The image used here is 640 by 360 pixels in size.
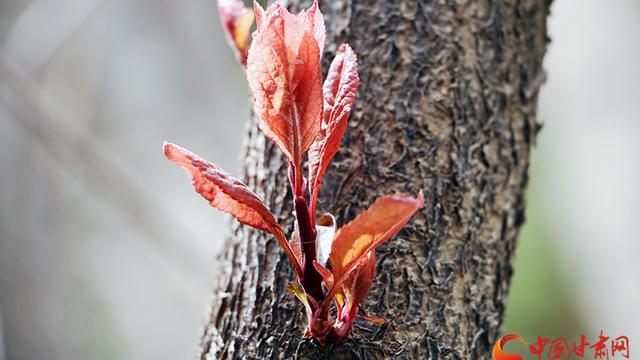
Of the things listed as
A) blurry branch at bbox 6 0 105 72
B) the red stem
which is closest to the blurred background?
blurry branch at bbox 6 0 105 72

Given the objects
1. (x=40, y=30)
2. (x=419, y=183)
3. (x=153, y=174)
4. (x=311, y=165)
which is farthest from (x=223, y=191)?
(x=153, y=174)

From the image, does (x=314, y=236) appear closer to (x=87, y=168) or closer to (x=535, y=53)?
(x=535, y=53)

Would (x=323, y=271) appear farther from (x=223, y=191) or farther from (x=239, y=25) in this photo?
(x=239, y=25)

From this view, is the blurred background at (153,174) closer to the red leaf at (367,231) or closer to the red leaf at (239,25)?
the red leaf at (239,25)

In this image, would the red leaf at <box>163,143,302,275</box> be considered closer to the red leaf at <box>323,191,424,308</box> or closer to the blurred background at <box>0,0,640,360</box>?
the red leaf at <box>323,191,424,308</box>

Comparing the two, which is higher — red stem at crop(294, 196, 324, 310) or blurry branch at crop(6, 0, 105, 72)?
blurry branch at crop(6, 0, 105, 72)

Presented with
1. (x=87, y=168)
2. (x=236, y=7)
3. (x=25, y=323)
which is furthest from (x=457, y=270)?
(x=87, y=168)
